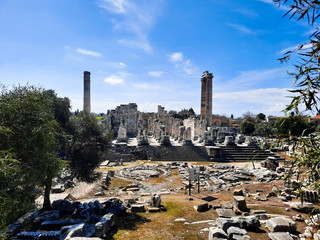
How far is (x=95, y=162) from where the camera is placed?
403 inches

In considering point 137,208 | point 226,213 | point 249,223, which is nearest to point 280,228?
point 249,223

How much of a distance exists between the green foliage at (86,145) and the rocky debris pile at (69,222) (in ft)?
6.39

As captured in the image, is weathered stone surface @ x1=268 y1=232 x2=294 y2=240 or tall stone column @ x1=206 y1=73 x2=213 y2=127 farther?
tall stone column @ x1=206 y1=73 x2=213 y2=127

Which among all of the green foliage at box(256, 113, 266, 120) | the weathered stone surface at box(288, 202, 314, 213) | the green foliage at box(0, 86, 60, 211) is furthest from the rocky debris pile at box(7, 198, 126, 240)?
the green foliage at box(256, 113, 266, 120)

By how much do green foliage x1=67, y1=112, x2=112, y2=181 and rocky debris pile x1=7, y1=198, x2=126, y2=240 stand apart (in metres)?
1.95

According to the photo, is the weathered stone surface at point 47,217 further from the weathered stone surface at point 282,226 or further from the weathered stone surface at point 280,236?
the weathered stone surface at point 282,226

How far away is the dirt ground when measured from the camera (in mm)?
6070

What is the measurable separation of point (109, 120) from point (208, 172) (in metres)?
22.5

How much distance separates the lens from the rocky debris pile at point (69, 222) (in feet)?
18.0

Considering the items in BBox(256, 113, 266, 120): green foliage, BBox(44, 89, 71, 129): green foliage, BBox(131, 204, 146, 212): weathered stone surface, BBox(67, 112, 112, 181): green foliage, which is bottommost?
BBox(131, 204, 146, 212): weathered stone surface

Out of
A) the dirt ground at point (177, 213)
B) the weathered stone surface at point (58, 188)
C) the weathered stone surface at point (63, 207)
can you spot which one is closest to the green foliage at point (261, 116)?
the dirt ground at point (177, 213)

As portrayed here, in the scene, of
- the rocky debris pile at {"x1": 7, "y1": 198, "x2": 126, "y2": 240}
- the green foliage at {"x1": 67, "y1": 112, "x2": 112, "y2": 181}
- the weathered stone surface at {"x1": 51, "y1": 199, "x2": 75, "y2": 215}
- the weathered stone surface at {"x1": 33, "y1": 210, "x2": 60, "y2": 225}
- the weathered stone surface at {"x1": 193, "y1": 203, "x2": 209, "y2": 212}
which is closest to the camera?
the rocky debris pile at {"x1": 7, "y1": 198, "x2": 126, "y2": 240}

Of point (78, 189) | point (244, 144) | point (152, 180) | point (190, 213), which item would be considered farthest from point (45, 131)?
point (244, 144)

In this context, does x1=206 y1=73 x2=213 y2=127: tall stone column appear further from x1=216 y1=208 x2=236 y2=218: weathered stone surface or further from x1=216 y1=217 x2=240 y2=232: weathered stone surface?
x1=216 y1=217 x2=240 y2=232: weathered stone surface
